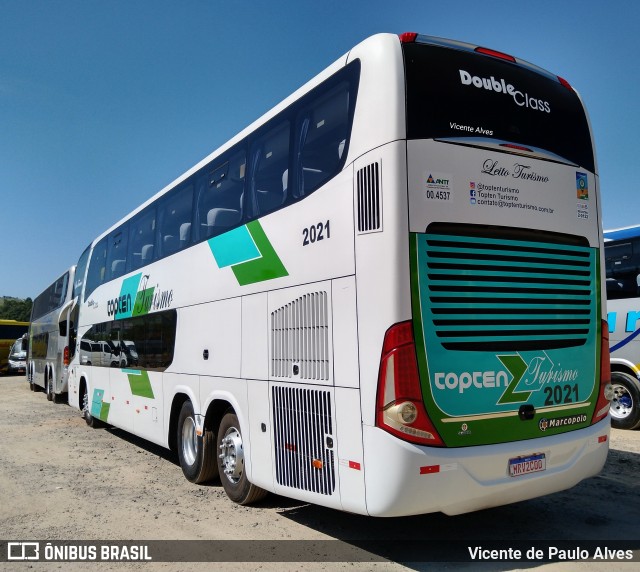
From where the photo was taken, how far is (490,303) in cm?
466

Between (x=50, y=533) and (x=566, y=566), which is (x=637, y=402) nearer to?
(x=566, y=566)

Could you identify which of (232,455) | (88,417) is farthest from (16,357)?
(232,455)

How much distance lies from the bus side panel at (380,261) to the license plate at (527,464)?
1.18 m

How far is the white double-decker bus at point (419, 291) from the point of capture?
14.1 ft

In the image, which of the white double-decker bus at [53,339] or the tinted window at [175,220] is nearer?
the tinted window at [175,220]

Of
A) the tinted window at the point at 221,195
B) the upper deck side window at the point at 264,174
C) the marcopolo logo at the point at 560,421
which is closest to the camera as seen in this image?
the marcopolo logo at the point at 560,421

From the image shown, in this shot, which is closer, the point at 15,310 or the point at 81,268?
the point at 81,268

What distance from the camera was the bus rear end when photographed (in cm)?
424

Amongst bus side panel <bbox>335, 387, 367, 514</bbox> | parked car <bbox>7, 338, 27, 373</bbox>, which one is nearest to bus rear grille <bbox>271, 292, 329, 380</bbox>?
bus side panel <bbox>335, 387, 367, 514</bbox>

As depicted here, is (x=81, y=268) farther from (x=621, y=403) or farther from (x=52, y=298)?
(x=621, y=403)

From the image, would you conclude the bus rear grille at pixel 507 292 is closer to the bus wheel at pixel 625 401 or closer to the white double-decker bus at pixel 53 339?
the bus wheel at pixel 625 401

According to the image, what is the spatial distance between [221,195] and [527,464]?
447 cm

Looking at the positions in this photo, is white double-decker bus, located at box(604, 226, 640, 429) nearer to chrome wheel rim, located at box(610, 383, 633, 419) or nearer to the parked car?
chrome wheel rim, located at box(610, 383, 633, 419)

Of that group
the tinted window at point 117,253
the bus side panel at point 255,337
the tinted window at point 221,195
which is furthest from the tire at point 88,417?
the bus side panel at point 255,337
